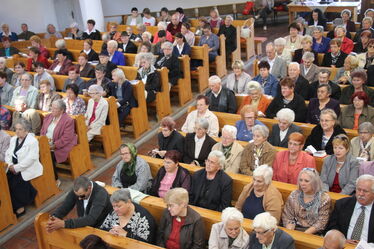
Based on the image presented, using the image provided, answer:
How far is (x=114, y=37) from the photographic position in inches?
341

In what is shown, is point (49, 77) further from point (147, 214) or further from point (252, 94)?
point (147, 214)

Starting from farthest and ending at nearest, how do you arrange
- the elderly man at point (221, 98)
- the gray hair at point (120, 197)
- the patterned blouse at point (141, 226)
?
1. the elderly man at point (221, 98)
2. the patterned blouse at point (141, 226)
3. the gray hair at point (120, 197)

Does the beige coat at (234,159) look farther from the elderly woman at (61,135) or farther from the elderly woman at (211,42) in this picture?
the elderly woman at (211,42)

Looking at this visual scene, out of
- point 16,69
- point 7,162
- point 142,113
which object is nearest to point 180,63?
point 142,113

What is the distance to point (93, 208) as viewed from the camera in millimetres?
3637

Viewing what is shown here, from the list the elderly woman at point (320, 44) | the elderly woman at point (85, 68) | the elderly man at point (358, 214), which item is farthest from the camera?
the elderly woman at point (320, 44)

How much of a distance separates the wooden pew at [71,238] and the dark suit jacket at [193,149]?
5.11ft

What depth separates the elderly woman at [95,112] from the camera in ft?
18.6

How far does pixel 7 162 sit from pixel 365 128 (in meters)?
3.71

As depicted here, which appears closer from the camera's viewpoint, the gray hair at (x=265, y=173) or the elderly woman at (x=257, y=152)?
the gray hair at (x=265, y=173)

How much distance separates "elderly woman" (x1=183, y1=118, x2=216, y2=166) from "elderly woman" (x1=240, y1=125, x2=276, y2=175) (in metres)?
0.48

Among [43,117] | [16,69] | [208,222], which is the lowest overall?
[208,222]

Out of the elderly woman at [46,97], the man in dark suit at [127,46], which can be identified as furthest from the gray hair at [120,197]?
the man in dark suit at [127,46]

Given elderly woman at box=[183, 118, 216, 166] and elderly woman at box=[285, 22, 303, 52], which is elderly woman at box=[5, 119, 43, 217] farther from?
elderly woman at box=[285, 22, 303, 52]
